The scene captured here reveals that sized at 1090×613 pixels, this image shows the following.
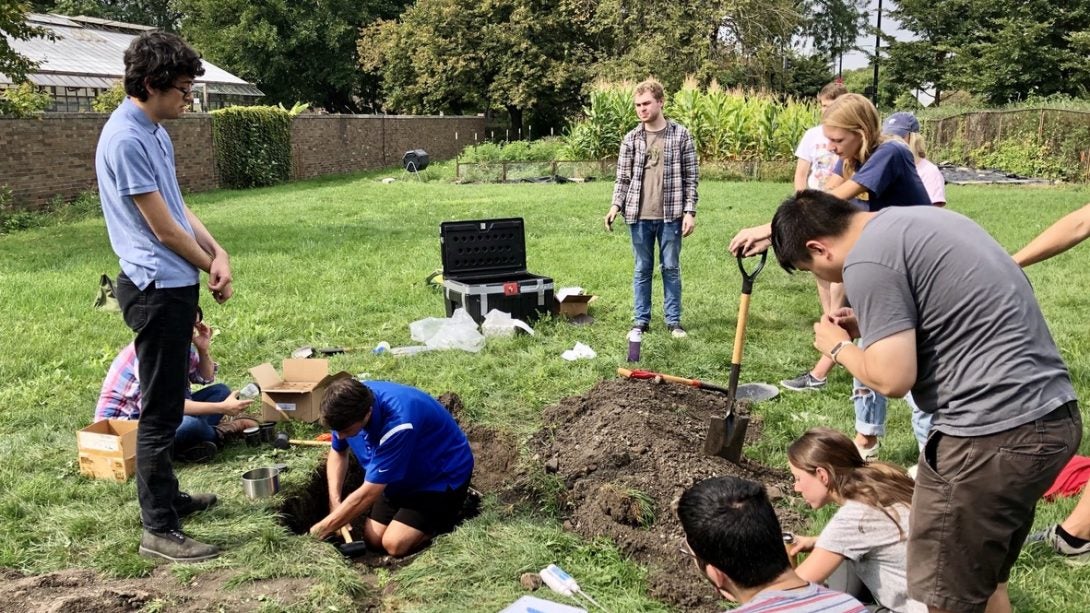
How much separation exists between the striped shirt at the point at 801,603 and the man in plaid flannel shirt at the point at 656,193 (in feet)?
15.6

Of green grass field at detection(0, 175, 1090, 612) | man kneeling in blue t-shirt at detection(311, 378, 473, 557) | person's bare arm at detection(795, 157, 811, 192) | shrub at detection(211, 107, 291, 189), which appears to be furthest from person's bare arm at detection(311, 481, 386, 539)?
shrub at detection(211, 107, 291, 189)

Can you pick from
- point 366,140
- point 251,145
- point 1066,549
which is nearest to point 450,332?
point 1066,549

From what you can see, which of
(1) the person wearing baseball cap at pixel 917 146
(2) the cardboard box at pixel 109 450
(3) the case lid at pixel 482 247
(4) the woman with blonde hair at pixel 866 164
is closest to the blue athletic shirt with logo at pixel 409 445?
(2) the cardboard box at pixel 109 450

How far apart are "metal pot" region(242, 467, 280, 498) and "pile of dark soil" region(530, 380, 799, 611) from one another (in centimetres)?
143

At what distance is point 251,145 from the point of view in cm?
2205

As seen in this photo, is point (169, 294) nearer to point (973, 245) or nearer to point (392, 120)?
point (973, 245)

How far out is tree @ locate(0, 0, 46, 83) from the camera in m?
11.0

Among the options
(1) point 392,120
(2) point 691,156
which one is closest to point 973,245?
(2) point 691,156

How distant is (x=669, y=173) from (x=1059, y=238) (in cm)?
385

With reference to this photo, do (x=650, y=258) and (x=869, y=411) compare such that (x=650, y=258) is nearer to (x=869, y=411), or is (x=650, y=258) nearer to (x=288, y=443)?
(x=869, y=411)

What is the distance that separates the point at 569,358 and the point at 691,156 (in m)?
1.94

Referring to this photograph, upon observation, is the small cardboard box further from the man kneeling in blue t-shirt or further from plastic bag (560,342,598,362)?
the man kneeling in blue t-shirt

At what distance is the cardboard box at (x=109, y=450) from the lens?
430 cm

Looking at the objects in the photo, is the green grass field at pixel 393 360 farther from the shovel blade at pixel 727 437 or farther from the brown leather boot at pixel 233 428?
the shovel blade at pixel 727 437
